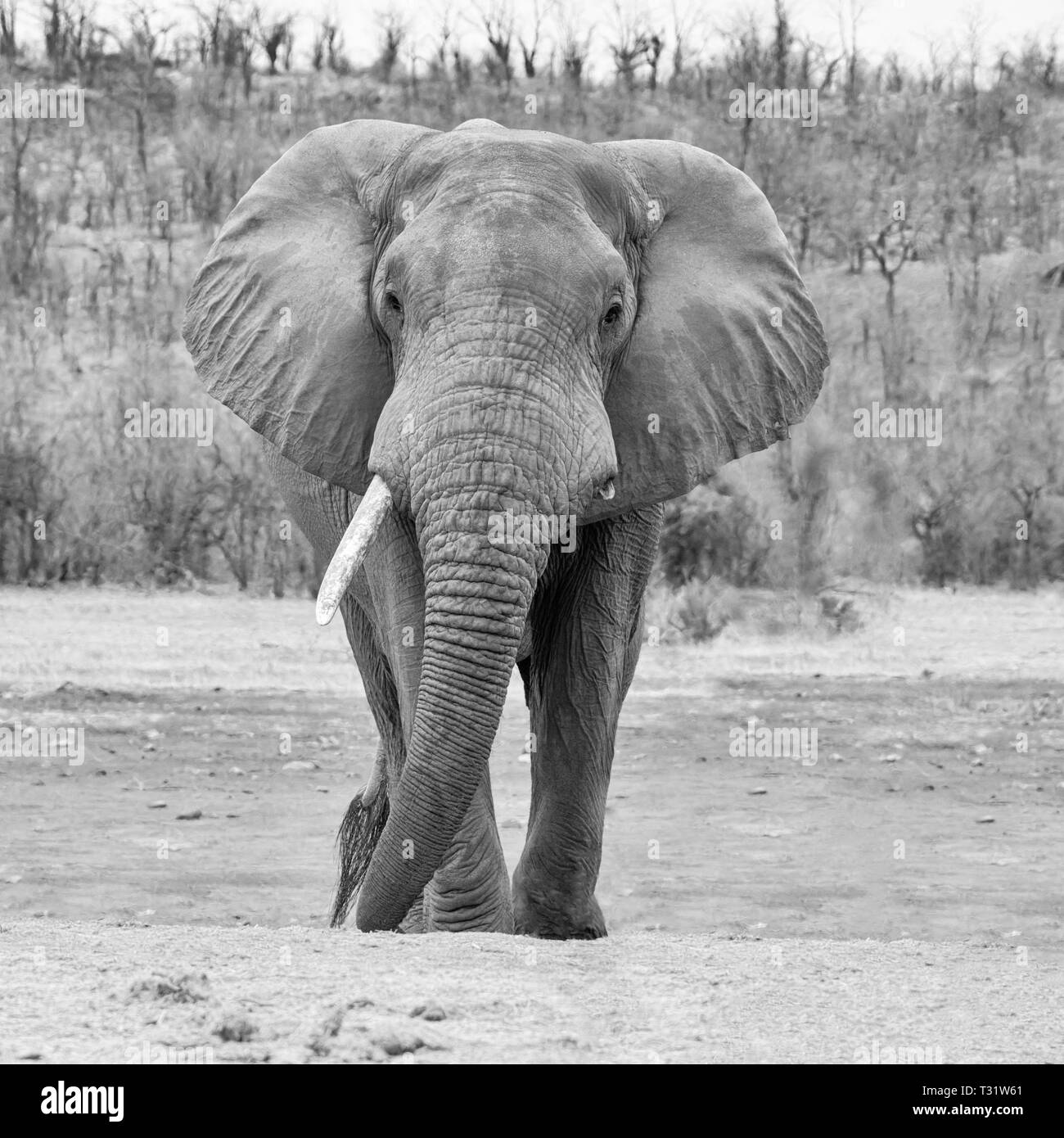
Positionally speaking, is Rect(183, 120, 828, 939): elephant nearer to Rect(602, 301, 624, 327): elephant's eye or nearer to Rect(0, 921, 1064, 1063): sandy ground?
Rect(602, 301, 624, 327): elephant's eye

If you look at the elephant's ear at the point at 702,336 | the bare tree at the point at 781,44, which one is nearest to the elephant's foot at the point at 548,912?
the elephant's ear at the point at 702,336

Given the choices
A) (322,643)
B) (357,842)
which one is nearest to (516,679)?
(322,643)

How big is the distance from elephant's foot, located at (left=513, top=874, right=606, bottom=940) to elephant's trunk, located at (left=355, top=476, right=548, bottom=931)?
3.64 feet

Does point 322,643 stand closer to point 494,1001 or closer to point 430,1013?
point 494,1001

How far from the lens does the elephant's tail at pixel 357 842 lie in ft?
24.8

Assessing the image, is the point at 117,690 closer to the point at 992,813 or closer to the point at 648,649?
the point at 648,649

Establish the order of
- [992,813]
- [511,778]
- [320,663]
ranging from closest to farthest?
[992,813] < [511,778] < [320,663]

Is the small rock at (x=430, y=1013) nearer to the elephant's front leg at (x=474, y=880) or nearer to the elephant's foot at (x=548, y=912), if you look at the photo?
the elephant's front leg at (x=474, y=880)

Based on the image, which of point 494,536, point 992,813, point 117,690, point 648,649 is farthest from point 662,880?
point 648,649

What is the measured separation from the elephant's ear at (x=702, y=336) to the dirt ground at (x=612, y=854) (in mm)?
1545

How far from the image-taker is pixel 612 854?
9.54m
